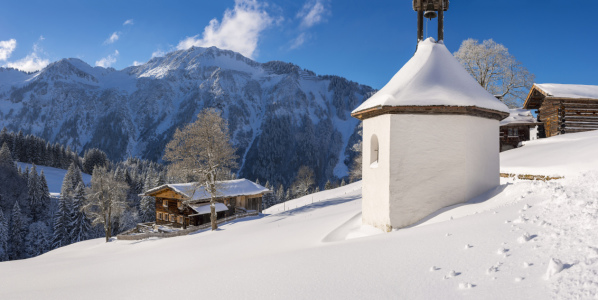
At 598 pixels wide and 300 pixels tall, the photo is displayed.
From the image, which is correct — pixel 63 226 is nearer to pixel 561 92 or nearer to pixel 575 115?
pixel 561 92

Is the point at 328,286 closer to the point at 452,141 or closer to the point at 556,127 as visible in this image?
the point at 452,141

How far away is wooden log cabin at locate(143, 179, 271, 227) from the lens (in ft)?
98.7

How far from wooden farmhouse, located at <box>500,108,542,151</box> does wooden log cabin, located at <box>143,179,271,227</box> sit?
79.1ft

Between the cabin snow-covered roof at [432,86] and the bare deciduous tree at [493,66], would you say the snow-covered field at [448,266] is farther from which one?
the bare deciduous tree at [493,66]

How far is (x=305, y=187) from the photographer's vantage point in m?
70.2

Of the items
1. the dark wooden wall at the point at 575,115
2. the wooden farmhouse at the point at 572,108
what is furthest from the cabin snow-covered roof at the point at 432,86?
the dark wooden wall at the point at 575,115

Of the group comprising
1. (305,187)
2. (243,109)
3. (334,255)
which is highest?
(243,109)

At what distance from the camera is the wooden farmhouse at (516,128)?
89.1 feet

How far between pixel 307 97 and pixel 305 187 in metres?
133

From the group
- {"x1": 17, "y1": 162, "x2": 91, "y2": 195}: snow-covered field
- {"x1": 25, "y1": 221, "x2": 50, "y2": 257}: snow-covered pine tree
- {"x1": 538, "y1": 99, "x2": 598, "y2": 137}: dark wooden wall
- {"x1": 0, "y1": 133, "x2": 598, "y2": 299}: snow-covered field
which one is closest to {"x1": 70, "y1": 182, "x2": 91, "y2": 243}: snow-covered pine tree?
{"x1": 25, "y1": 221, "x2": 50, "y2": 257}: snow-covered pine tree

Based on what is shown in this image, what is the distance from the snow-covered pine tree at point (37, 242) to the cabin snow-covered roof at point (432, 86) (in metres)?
64.7

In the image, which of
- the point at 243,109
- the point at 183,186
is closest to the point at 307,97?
the point at 243,109

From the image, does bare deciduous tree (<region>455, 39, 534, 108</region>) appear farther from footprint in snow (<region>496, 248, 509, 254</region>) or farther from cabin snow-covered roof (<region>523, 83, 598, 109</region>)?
footprint in snow (<region>496, 248, 509, 254</region>)

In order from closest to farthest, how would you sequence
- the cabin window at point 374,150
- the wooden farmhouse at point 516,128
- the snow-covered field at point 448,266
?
the snow-covered field at point 448,266, the cabin window at point 374,150, the wooden farmhouse at point 516,128
